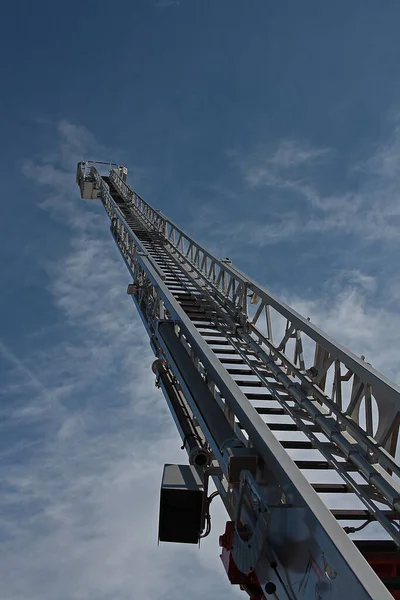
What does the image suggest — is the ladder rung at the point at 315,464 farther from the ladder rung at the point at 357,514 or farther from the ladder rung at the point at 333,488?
the ladder rung at the point at 357,514

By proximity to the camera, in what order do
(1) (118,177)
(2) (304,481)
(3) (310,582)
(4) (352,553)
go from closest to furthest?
(4) (352,553) < (3) (310,582) < (2) (304,481) < (1) (118,177)

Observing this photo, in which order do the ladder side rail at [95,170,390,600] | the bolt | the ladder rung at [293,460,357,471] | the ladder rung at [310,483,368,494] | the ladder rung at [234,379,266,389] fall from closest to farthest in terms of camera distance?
the ladder side rail at [95,170,390,600], the bolt, the ladder rung at [310,483,368,494], the ladder rung at [293,460,357,471], the ladder rung at [234,379,266,389]

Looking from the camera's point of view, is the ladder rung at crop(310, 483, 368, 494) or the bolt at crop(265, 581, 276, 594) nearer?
the bolt at crop(265, 581, 276, 594)

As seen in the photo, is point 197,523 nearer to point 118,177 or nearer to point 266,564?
point 266,564

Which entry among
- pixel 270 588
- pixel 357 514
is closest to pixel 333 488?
pixel 357 514

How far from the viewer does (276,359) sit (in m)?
7.11

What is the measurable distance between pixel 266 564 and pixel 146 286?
760 centimetres

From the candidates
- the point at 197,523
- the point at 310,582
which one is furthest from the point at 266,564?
the point at 197,523

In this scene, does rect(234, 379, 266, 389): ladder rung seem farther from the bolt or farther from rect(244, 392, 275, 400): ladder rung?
the bolt

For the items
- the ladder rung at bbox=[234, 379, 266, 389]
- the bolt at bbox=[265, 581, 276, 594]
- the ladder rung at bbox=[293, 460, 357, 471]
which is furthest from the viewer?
the ladder rung at bbox=[234, 379, 266, 389]

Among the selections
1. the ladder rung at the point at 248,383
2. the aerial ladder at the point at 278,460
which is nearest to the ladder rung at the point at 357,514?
the aerial ladder at the point at 278,460

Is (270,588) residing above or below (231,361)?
below

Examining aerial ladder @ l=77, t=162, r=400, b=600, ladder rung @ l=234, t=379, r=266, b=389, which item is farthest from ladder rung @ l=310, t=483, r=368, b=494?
ladder rung @ l=234, t=379, r=266, b=389

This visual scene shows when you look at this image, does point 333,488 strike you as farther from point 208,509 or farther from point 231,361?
point 231,361
